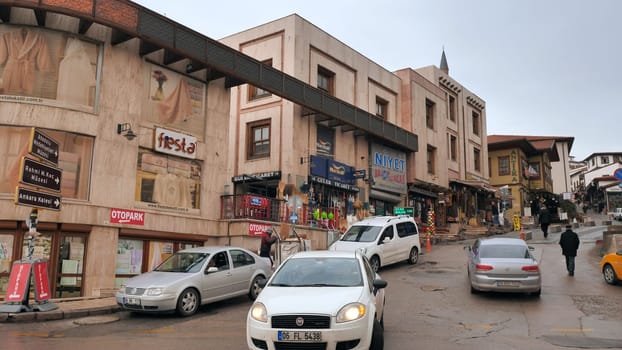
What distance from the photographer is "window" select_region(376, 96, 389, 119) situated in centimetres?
3169

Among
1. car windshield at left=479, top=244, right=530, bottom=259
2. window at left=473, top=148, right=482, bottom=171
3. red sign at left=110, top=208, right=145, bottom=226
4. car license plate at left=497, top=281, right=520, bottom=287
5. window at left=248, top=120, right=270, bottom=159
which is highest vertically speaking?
window at left=473, top=148, right=482, bottom=171

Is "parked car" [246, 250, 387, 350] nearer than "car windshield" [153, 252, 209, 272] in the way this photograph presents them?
Yes

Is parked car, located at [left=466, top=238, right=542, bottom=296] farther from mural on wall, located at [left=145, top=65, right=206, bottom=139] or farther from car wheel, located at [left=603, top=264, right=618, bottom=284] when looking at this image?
mural on wall, located at [left=145, top=65, right=206, bottom=139]

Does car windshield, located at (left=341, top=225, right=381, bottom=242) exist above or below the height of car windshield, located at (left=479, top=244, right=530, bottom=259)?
above

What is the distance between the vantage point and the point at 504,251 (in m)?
13.7

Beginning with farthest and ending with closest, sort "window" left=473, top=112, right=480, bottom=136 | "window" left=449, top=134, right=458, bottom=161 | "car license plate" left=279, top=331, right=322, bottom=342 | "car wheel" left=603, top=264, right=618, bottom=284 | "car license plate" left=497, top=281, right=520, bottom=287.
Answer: "window" left=473, top=112, right=480, bottom=136, "window" left=449, top=134, right=458, bottom=161, "car wheel" left=603, top=264, right=618, bottom=284, "car license plate" left=497, top=281, right=520, bottom=287, "car license plate" left=279, top=331, right=322, bottom=342

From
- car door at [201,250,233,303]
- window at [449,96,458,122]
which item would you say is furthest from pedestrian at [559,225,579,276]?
window at [449,96,458,122]

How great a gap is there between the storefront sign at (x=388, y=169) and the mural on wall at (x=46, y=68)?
17.0 m

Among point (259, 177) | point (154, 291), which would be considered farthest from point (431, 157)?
point (154, 291)

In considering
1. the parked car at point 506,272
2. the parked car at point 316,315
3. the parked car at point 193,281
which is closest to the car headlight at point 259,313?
the parked car at point 316,315

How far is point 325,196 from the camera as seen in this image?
83.9 ft

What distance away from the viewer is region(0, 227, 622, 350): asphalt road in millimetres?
8664

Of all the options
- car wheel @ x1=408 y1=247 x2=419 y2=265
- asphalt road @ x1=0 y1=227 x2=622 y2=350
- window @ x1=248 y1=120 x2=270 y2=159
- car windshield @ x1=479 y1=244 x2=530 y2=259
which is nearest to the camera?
asphalt road @ x1=0 y1=227 x2=622 y2=350

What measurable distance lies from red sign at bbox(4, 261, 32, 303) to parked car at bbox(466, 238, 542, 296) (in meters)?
11.1
